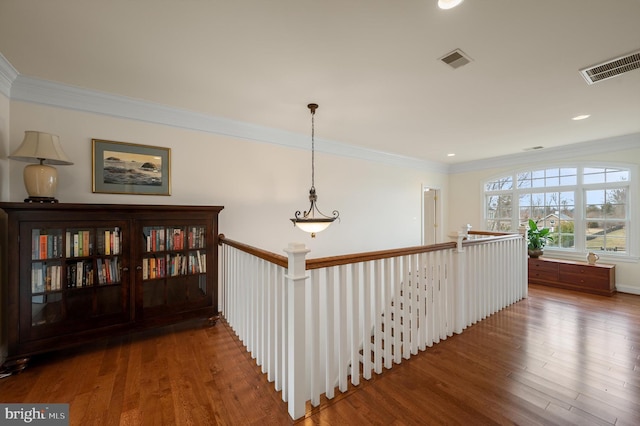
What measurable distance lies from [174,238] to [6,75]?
6.39 feet

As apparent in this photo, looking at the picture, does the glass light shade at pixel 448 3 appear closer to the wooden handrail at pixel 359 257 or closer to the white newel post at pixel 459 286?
the wooden handrail at pixel 359 257

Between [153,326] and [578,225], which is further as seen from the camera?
[578,225]

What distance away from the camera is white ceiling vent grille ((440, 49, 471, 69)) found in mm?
2057

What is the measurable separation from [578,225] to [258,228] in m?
5.92

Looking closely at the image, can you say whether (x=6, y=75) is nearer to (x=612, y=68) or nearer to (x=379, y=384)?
(x=379, y=384)

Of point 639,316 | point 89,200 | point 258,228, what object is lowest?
Answer: point 639,316

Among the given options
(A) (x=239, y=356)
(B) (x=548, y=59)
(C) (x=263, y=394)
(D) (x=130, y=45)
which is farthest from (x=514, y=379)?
(D) (x=130, y=45)

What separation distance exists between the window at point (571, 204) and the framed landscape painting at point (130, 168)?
5.59 m

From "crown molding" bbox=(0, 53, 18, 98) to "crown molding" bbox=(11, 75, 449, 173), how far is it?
0.04m

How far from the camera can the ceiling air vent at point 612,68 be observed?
2131mm

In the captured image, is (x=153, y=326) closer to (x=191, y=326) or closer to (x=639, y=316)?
(x=191, y=326)

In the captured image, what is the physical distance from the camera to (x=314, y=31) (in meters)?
1.81

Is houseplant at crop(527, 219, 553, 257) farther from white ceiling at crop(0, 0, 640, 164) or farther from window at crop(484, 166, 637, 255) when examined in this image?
white ceiling at crop(0, 0, 640, 164)


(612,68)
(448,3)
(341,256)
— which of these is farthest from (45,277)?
(612,68)
